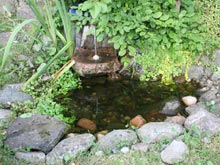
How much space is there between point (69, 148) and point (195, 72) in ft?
4.77

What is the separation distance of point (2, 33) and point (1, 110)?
118cm

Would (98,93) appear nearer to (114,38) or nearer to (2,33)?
(114,38)

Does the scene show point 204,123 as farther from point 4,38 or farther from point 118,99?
point 4,38

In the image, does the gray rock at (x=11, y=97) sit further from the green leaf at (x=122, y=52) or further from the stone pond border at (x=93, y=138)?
the green leaf at (x=122, y=52)

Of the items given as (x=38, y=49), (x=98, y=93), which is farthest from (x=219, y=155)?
(x=38, y=49)

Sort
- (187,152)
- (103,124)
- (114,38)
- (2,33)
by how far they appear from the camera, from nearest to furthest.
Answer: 1. (187,152)
2. (103,124)
3. (114,38)
4. (2,33)

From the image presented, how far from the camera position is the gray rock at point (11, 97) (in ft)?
10.3

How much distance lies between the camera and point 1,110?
3.04 meters

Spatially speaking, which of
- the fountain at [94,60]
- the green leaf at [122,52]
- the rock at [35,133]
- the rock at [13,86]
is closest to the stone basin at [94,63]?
the fountain at [94,60]

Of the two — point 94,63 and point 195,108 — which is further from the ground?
point 94,63

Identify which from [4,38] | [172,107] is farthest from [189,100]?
[4,38]

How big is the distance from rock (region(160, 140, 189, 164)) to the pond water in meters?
0.60

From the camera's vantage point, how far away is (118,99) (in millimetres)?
3428

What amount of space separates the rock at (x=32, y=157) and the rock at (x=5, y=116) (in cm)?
37
